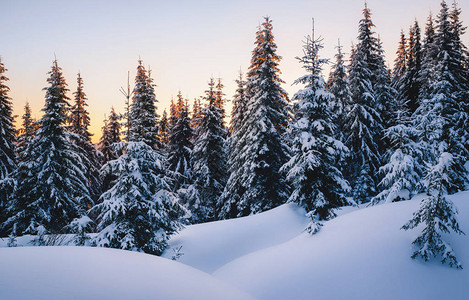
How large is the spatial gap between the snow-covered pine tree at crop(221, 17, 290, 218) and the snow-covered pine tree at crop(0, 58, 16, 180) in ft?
61.7

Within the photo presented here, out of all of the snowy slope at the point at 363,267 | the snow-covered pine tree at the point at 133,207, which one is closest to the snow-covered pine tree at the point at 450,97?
the snowy slope at the point at 363,267

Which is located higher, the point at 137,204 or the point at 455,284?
the point at 137,204

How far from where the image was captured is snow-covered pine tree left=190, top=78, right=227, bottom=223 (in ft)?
83.3

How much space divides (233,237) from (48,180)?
13.1 m

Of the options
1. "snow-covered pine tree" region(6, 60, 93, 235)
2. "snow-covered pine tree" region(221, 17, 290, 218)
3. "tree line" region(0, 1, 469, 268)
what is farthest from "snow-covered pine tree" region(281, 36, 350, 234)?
"snow-covered pine tree" region(6, 60, 93, 235)

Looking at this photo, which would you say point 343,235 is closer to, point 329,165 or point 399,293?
point 399,293

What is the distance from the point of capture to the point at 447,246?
659 centimetres

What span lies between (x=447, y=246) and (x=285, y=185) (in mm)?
13661

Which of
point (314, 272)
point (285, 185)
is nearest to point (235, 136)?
point (285, 185)

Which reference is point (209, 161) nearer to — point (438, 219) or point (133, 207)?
point (133, 207)

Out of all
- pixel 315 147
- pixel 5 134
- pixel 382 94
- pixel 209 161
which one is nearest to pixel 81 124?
pixel 5 134

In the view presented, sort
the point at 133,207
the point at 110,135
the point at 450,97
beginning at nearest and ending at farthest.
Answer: the point at 133,207
the point at 450,97
the point at 110,135

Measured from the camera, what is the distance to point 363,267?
279 inches

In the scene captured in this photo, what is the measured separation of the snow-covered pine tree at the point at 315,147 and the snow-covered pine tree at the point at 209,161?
11544 millimetres
